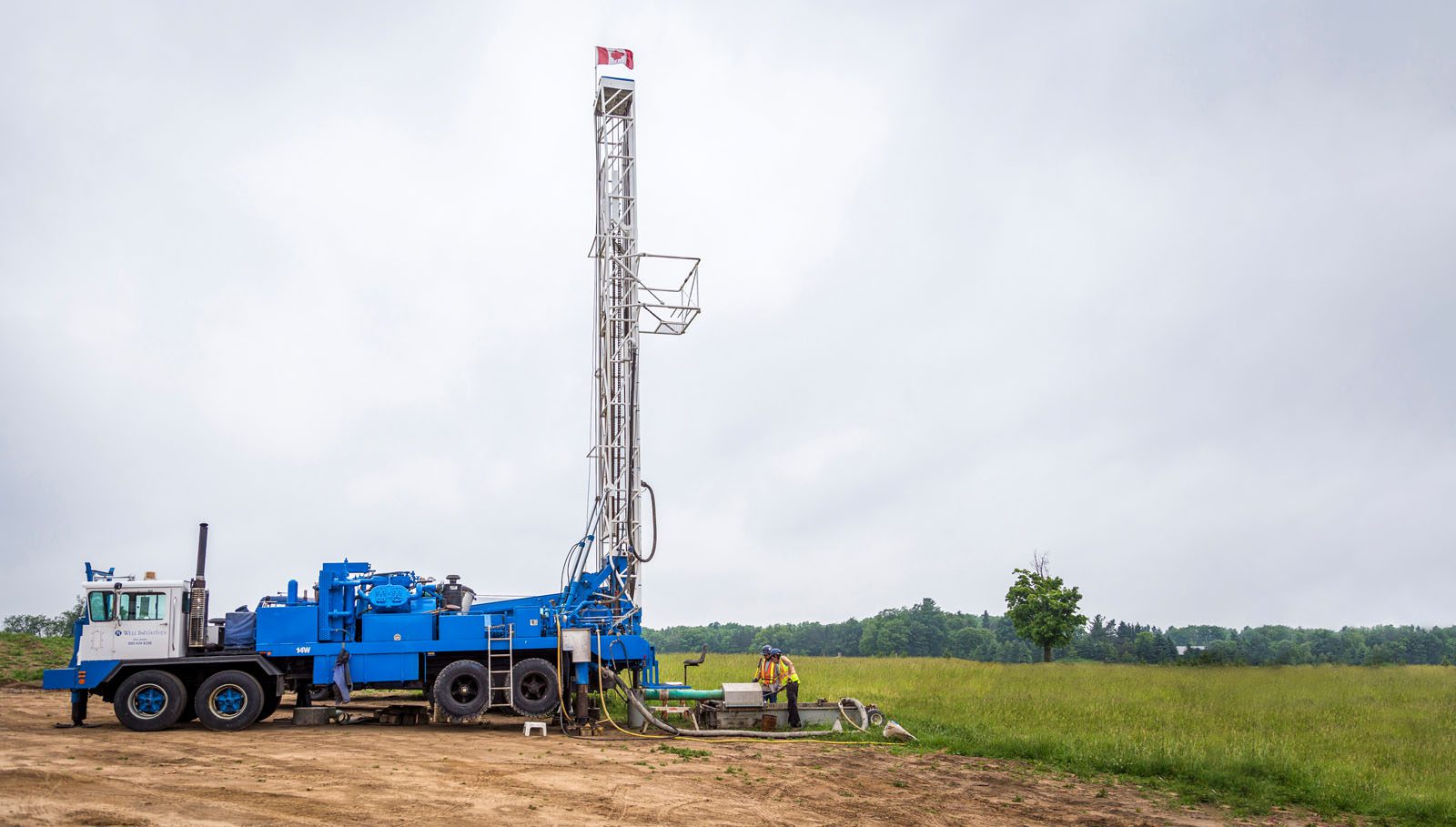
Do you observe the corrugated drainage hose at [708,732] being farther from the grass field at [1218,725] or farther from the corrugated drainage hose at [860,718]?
the grass field at [1218,725]

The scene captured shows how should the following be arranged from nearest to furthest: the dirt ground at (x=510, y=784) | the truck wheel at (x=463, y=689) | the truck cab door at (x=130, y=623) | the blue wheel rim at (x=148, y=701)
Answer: the dirt ground at (x=510, y=784), the blue wheel rim at (x=148, y=701), the truck cab door at (x=130, y=623), the truck wheel at (x=463, y=689)

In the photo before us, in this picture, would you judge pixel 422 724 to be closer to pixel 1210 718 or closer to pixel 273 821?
pixel 273 821

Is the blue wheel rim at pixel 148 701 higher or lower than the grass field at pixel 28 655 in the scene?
lower

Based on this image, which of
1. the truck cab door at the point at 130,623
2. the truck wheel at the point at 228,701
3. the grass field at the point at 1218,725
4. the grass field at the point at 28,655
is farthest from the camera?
the grass field at the point at 28,655

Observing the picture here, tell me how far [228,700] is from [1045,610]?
4146 cm

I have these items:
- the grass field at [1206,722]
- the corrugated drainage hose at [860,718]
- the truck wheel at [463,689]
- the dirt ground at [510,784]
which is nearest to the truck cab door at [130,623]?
the dirt ground at [510,784]

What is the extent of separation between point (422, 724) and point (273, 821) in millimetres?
10426

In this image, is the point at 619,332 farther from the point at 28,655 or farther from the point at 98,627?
the point at 28,655

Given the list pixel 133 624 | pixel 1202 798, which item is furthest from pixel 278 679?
pixel 1202 798

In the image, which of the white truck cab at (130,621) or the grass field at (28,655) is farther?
the grass field at (28,655)

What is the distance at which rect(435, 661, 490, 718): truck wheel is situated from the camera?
19875mm

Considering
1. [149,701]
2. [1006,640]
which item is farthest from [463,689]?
[1006,640]

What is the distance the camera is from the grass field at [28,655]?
2972 centimetres

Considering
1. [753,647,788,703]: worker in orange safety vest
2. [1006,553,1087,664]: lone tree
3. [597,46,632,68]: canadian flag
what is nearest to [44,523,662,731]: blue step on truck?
[753,647,788,703]: worker in orange safety vest
